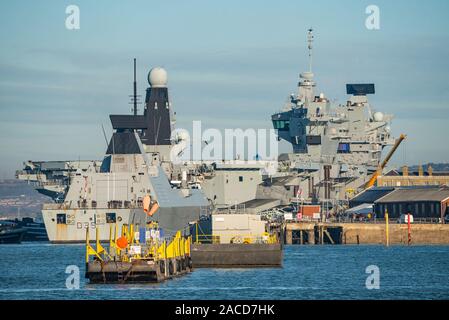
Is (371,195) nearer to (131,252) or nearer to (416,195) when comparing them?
(416,195)

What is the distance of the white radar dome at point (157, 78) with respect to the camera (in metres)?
150

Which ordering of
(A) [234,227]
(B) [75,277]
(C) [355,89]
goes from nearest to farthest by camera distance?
(B) [75,277] → (A) [234,227] → (C) [355,89]

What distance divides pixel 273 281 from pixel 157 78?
89.6 meters

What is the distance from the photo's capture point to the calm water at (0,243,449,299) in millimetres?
55375

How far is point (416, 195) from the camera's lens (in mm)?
132500

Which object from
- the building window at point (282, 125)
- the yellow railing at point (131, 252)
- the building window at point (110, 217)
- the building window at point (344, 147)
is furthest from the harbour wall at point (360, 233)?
the yellow railing at point (131, 252)

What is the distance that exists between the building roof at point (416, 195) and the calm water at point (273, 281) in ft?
119

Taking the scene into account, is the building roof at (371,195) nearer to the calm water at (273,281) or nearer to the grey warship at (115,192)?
the grey warship at (115,192)

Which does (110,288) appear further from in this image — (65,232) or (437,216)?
(437,216)

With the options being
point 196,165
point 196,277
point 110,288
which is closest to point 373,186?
point 196,165

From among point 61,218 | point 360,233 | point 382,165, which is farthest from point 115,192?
point 382,165

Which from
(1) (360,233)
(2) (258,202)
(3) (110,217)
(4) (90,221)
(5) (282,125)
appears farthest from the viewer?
(5) (282,125)

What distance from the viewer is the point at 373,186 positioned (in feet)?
508
